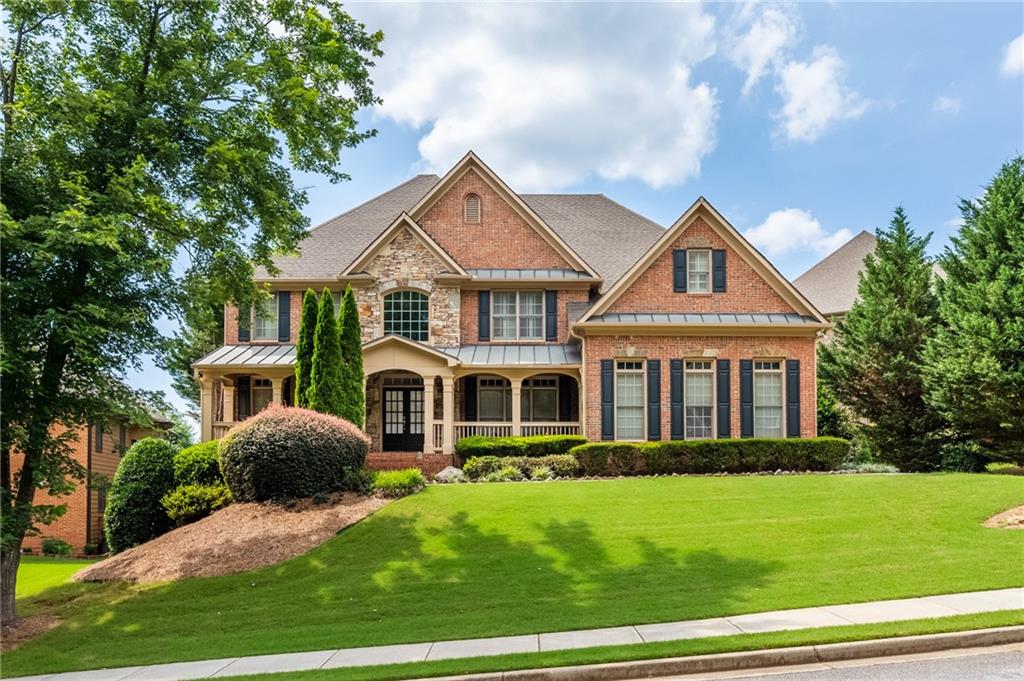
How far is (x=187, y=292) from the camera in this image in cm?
1274

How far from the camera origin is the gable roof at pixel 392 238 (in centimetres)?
2281

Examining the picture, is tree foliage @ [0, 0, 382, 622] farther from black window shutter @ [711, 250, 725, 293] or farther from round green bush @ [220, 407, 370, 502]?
black window shutter @ [711, 250, 725, 293]

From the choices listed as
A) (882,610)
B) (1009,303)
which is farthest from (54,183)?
(1009,303)

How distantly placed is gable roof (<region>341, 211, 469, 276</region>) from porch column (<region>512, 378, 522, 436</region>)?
4.17m

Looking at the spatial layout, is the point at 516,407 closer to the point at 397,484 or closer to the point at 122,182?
the point at 397,484

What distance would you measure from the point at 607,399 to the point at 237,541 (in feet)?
37.3

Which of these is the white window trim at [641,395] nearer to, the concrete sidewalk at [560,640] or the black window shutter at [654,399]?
the black window shutter at [654,399]

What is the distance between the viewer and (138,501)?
1678cm

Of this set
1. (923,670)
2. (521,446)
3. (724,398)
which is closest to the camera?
(923,670)

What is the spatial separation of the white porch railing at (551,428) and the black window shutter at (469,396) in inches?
82.4

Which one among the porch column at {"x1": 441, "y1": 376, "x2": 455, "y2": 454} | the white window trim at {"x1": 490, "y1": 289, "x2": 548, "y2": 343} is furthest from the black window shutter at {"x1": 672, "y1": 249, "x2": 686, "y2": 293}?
the porch column at {"x1": 441, "y1": 376, "x2": 455, "y2": 454}

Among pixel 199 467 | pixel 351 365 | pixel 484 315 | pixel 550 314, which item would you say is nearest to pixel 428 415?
pixel 351 365

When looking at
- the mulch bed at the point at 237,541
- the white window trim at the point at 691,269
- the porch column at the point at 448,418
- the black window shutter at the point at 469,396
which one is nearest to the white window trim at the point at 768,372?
the white window trim at the point at 691,269

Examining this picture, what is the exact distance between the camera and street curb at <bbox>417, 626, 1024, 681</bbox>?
7125mm
